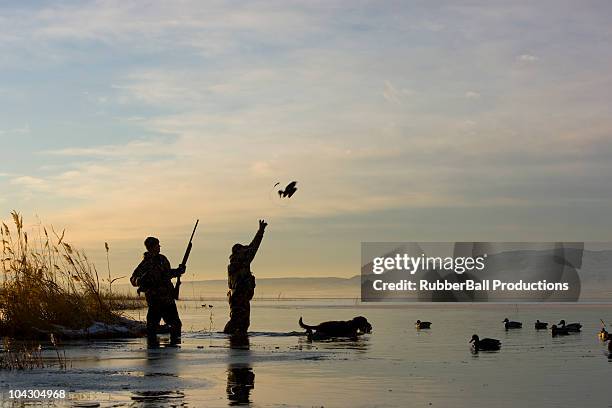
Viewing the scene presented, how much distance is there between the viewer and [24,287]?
2631 centimetres

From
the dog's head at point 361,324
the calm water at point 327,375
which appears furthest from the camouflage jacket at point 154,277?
the dog's head at point 361,324

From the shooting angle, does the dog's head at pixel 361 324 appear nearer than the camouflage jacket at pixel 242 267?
No

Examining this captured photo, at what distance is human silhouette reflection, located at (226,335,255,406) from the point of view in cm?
1347

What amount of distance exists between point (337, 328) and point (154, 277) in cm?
595

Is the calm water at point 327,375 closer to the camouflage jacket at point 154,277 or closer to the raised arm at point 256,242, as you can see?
the camouflage jacket at point 154,277

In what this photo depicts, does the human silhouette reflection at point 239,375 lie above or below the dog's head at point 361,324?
below

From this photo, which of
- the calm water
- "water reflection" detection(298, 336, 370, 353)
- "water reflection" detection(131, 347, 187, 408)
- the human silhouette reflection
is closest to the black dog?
"water reflection" detection(298, 336, 370, 353)

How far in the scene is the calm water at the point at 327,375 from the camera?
44.0 ft

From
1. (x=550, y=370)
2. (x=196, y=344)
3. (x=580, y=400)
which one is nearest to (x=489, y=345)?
(x=550, y=370)

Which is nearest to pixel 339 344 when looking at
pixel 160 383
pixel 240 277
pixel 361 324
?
pixel 240 277

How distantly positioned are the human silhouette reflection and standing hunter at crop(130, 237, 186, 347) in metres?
1.89

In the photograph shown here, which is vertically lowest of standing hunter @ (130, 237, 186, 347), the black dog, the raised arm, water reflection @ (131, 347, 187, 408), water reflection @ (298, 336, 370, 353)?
water reflection @ (131, 347, 187, 408)

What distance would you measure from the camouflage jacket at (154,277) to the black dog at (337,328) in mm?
4072

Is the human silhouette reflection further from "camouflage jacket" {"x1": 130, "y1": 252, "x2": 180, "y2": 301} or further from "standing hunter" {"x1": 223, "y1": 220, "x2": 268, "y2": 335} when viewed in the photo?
"standing hunter" {"x1": 223, "y1": 220, "x2": 268, "y2": 335}
